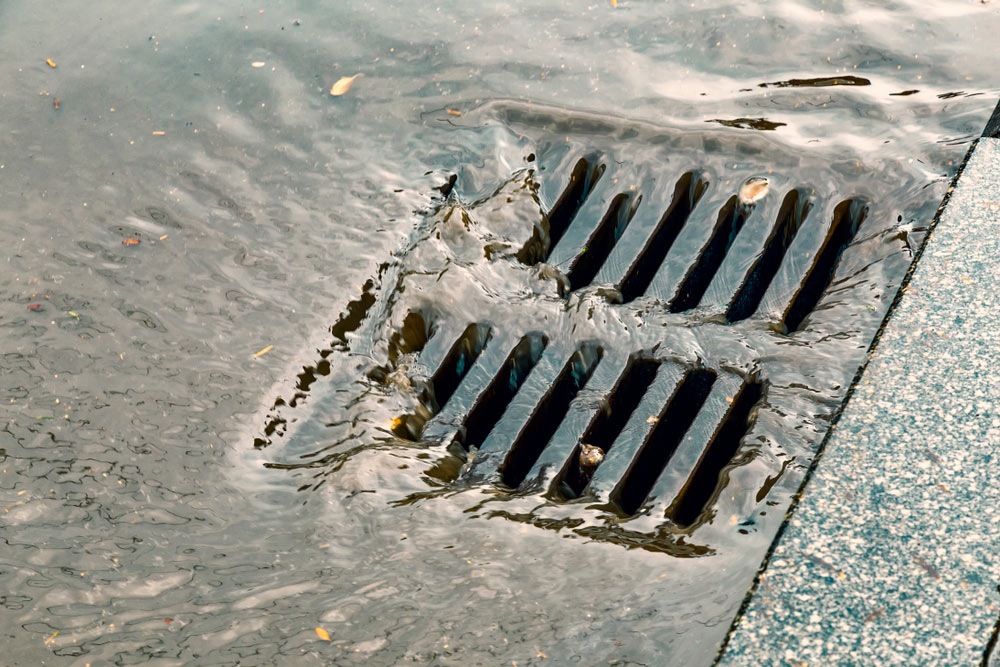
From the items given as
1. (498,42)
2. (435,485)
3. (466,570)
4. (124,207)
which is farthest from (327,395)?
(498,42)

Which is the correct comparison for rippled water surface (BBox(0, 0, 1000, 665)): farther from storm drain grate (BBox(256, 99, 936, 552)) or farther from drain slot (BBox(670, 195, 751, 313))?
drain slot (BBox(670, 195, 751, 313))

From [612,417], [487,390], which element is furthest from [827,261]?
[487,390]

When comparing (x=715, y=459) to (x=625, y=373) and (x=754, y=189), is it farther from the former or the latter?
(x=754, y=189)

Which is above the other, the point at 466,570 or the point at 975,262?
the point at 975,262

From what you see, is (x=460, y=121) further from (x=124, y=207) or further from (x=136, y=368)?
(x=136, y=368)

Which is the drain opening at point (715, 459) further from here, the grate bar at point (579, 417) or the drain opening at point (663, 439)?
the grate bar at point (579, 417)

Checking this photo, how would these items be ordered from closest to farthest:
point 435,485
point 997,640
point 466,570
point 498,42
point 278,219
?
point 997,640, point 466,570, point 435,485, point 278,219, point 498,42

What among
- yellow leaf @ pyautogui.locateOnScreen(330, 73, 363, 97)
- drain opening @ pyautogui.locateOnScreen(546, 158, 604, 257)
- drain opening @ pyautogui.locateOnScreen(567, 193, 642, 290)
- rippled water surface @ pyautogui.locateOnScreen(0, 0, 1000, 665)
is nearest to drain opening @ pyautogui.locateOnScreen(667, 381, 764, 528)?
rippled water surface @ pyautogui.locateOnScreen(0, 0, 1000, 665)

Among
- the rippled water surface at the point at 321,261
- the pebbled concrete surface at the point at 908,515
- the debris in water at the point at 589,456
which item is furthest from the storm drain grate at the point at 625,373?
the pebbled concrete surface at the point at 908,515
